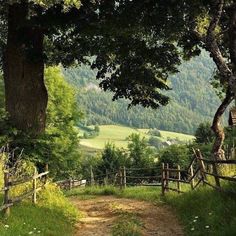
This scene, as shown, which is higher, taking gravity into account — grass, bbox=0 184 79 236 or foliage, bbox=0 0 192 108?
foliage, bbox=0 0 192 108

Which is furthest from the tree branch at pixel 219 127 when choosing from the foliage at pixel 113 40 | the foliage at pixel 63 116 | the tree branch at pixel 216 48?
the foliage at pixel 63 116

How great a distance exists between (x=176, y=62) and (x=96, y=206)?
8.51 m

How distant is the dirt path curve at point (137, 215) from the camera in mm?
12785

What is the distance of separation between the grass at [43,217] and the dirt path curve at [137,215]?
1.53 feet

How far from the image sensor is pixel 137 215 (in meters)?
15.6

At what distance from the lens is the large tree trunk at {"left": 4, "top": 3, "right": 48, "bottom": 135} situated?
18281 millimetres

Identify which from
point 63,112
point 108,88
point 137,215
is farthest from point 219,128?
point 63,112

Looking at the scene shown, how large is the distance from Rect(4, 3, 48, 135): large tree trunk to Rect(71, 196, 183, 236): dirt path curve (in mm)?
4083

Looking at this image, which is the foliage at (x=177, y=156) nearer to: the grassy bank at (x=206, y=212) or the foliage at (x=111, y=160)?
the foliage at (x=111, y=160)

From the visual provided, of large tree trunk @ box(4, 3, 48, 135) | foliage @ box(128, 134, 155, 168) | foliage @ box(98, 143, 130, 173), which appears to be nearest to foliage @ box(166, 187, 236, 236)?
large tree trunk @ box(4, 3, 48, 135)

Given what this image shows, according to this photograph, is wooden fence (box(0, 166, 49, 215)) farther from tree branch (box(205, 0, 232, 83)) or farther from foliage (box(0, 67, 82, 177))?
foliage (box(0, 67, 82, 177))

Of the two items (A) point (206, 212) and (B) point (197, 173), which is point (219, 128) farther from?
(A) point (206, 212)

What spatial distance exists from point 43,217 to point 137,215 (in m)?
4.08

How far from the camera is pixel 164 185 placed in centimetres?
2191
